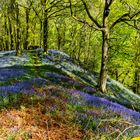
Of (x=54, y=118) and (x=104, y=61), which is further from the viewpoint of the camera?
(x=104, y=61)

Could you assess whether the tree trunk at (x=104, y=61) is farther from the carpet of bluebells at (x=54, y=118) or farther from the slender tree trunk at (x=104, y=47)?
the carpet of bluebells at (x=54, y=118)

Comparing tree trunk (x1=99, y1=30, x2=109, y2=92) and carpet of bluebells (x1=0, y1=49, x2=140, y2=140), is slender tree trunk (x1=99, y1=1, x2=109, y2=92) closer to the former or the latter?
tree trunk (x1=99, y1=30, x2=109, y2=92)

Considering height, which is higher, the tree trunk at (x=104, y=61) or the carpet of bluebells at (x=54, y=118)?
the carpet of bluebells at (x=54, y=118)

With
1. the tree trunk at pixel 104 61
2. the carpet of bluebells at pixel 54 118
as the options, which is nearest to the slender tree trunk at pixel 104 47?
the tree trunk at pixel 104 61

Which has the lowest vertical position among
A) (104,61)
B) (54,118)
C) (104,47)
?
(104,61)

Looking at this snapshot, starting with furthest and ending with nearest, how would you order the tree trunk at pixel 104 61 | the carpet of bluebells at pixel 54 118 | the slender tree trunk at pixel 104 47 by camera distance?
the tree trunk at pixel 104 61 < the slender tree trunk at pixel 104 47 < the carpet of bluebells at pixel 54 118

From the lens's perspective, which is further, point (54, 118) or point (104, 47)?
point (104, 47)

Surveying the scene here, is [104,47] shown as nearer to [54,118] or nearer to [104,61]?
[104,61]

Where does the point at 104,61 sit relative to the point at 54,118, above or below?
below

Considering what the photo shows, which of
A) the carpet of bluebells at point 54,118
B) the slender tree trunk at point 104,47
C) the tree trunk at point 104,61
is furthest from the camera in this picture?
the tree trunk at point 104,61

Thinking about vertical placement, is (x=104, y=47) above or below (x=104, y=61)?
above

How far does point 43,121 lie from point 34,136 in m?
0.93

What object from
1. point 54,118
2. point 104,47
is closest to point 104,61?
point 104,47

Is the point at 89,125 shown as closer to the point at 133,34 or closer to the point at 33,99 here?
the point at 33,99
